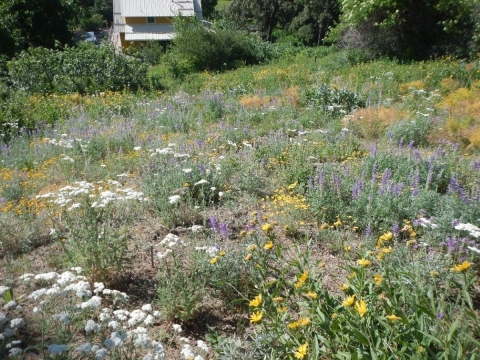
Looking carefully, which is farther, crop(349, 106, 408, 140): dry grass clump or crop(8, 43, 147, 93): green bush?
crop(8, 43, 147, 93): green bush

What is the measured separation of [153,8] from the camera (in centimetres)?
3362

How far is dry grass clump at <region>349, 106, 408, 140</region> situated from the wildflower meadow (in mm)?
42

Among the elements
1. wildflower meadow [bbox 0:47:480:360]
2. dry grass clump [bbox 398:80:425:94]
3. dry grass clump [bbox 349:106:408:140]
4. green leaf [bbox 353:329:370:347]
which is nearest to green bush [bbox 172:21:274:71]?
dry grass clump [bbox 398:80:425:94]

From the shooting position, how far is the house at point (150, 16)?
33375 millimetres

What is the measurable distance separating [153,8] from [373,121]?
99.6ft

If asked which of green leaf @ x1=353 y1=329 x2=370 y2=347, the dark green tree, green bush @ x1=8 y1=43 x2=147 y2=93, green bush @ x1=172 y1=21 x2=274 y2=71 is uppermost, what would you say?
the dark green tree

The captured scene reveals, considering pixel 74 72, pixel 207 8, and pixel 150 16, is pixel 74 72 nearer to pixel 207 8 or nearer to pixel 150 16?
pixel 150 16

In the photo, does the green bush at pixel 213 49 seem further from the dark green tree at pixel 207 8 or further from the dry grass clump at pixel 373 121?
the dark green tree at pixel 207 8

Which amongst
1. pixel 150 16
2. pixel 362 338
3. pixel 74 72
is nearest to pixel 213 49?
pixel 74 72

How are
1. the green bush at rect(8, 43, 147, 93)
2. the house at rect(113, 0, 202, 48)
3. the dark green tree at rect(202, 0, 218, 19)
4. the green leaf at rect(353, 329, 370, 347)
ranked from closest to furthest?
the green leaf at rect(353, 329, 370, 347), the green bush at rect(8, 43, 147, 93), the house at rect(113, 0, 202, 48), the dark green tree at rect(202, 0, 218, 19)

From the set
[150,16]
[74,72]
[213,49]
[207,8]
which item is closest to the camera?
[74,72]

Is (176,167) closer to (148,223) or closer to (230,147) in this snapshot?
(148,223)

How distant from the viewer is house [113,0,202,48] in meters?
33.4

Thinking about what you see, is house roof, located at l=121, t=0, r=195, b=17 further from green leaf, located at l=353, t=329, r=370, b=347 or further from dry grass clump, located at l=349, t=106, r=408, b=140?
green leaf, located at l=353, t=329, r=370, b=347
